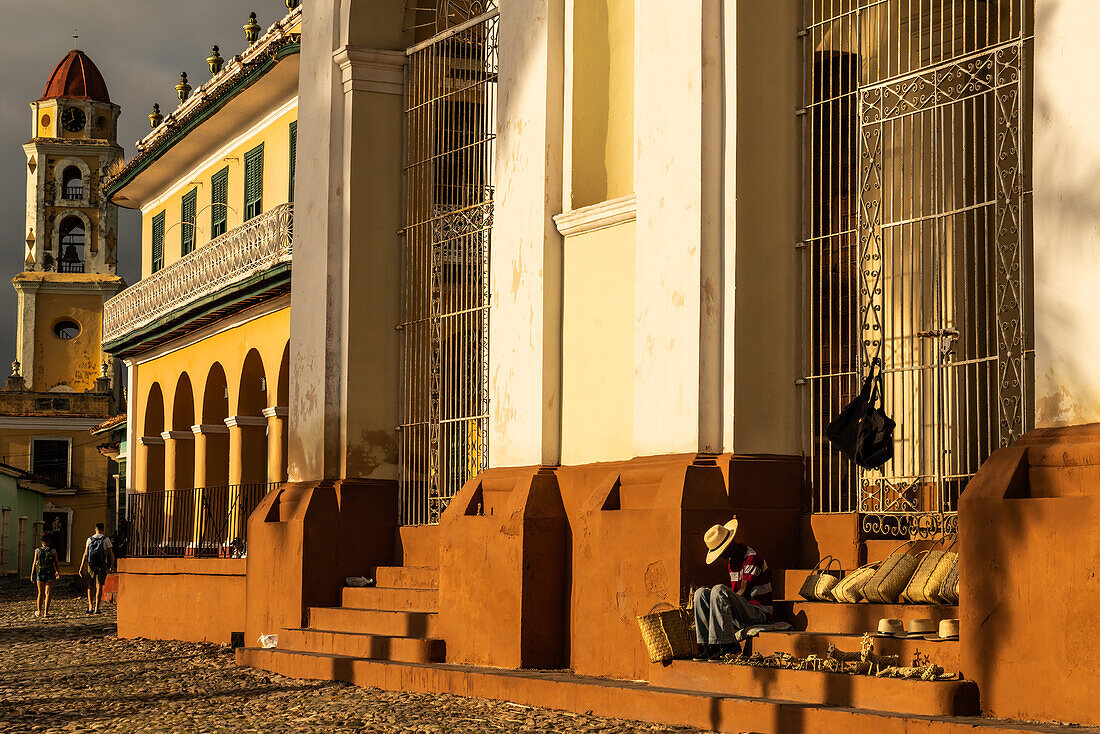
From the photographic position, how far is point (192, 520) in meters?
22.3

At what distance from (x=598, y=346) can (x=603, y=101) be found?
1.90 metres

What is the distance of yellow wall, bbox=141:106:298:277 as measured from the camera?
21953mm

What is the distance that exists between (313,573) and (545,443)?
350 centimetres

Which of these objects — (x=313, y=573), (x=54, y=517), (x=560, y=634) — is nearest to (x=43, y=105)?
(x=54, y=517)

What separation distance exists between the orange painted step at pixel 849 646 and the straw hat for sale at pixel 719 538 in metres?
0.57

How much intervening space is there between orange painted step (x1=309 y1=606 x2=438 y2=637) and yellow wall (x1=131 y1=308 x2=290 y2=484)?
22.6ft

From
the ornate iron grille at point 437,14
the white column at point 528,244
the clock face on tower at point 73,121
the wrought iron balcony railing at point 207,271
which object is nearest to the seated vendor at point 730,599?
the white column at point 528,244

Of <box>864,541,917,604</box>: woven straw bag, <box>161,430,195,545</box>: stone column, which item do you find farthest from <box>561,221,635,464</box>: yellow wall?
<box>161,430,195,545</box>: stone column

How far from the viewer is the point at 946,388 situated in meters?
9.93

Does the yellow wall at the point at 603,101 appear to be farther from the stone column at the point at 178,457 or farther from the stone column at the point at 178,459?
the stone column at the point at 178,457

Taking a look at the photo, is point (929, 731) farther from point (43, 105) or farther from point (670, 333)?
point (43, 105)

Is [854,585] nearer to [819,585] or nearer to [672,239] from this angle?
[819,585]

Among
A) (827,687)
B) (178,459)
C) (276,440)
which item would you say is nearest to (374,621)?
(827,687)

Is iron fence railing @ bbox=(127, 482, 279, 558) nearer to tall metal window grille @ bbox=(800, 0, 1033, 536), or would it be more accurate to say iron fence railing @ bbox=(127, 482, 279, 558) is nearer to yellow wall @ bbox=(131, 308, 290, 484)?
yellow wall @ bbox=(131, 308, 290, 484)
